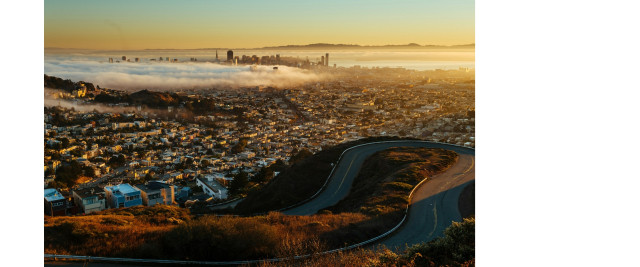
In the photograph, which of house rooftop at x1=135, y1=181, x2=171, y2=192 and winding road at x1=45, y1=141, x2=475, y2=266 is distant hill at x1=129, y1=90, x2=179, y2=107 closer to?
house rooftop at x1=135, y1=181, x2=171, y2=192

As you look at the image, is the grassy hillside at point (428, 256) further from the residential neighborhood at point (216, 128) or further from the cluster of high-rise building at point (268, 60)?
the cluster of high-rise building at point (268, 60)

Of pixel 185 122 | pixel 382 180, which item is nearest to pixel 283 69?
pixel 185 122

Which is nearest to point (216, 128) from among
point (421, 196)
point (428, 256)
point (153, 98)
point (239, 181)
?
point (153, 98)

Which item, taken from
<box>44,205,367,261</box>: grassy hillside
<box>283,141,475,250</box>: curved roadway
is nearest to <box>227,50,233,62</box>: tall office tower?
<box>44,205,367,261</box>: grassy hillside

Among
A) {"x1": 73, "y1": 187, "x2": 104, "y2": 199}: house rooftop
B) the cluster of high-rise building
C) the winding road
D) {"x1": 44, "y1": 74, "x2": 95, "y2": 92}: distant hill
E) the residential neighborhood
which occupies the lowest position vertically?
the winding road

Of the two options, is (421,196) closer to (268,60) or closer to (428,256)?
(428,256)

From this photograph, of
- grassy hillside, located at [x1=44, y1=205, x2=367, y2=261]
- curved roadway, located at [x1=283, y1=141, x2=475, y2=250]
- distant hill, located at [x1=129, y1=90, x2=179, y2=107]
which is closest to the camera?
grassy hillside, located at [x1=44, y1=205, x2=367, y2=261]
